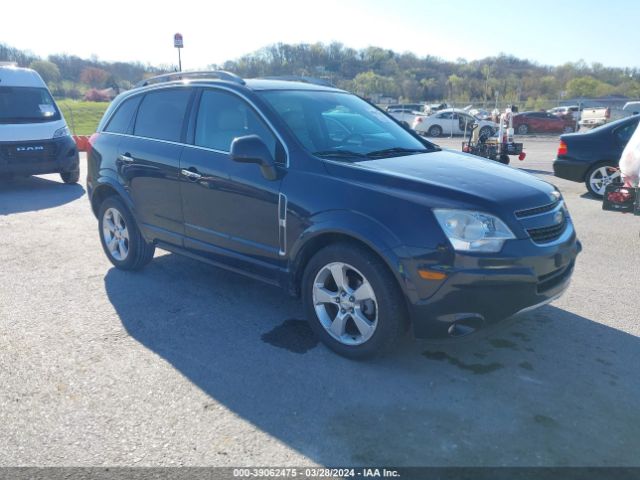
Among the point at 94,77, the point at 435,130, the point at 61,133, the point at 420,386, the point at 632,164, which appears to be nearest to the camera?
the point at 420,386

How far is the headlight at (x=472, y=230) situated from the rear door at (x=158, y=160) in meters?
2.45

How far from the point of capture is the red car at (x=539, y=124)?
29.8 m

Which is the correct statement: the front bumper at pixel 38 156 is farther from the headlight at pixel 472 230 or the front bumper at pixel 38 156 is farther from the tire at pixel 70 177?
the headlight at pixel 472 230

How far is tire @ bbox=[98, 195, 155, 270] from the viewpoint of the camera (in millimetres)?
5332

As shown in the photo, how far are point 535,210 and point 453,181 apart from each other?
22.0 inches

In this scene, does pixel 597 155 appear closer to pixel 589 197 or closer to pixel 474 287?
pixel 589 197

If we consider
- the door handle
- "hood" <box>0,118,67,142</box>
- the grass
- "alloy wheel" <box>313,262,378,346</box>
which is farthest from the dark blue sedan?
the grass

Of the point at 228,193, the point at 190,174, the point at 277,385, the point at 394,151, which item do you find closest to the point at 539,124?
the point at 394,151

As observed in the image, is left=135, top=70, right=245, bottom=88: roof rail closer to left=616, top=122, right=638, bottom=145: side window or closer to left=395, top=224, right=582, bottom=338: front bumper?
left=395, top=224, right=582, bottom=338: front bumper

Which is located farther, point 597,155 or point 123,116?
point 597,155

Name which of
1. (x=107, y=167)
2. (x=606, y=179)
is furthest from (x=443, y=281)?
(x=606, y=179)

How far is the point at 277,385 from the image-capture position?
3.31m

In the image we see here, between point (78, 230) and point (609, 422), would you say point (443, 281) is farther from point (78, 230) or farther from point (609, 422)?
point (78, 230)

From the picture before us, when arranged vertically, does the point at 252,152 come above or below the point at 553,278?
above
